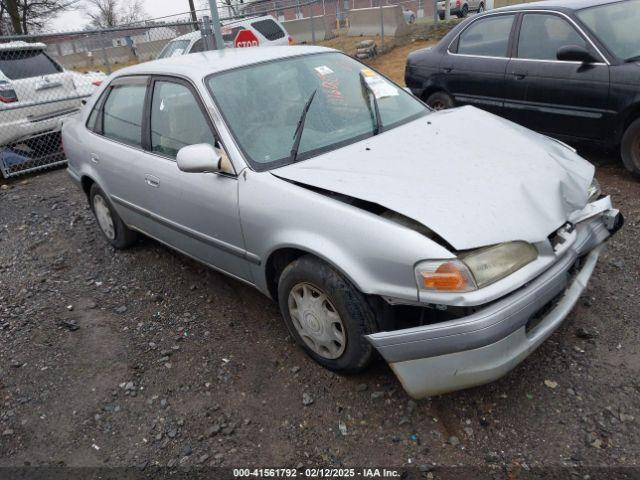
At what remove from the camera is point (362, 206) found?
102 inches

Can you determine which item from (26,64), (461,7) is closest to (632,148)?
(26,64)

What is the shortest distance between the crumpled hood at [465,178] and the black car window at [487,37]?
Result: 2724 millimetres

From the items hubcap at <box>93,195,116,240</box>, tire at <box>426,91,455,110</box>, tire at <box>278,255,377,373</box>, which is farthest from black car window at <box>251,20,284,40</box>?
tire at <box>278,255,377,373</box>

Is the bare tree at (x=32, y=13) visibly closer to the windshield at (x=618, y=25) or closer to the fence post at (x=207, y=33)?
the fence post at (x=207, y=33)

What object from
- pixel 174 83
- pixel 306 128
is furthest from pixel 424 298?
pixel 174 83

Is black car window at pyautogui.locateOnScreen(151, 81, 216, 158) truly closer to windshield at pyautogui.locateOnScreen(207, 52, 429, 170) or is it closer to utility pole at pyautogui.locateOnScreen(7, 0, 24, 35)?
windshield at pyautogui.locateOnScreen(207, 52, 429, 170)

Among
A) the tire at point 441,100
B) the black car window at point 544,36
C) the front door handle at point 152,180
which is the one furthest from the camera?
the tire at point 441,100

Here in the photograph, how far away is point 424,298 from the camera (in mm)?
2285

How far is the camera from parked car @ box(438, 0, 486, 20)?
69.5ft

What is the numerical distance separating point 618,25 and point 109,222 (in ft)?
16.5

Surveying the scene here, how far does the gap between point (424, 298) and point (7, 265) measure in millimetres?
4187

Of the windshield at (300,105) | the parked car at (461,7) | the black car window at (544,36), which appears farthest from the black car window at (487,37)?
the parked car at (461,7)

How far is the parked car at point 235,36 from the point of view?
11.4 metres

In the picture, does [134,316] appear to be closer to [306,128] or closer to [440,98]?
[306,128]
